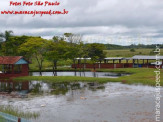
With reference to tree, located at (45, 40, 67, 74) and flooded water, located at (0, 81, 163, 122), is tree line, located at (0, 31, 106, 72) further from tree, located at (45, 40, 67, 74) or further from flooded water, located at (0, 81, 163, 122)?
flooded water, located at (0, 81, 163, 122)

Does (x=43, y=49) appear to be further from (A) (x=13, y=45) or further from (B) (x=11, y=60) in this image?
(B) (x=11, y=60)

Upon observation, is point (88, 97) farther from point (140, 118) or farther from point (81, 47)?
point (81, 47)

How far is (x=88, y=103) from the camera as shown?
26906 millimetres

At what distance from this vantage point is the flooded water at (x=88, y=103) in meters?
21.5

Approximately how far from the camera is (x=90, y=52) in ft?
258

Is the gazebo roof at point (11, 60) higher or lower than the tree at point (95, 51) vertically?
lower

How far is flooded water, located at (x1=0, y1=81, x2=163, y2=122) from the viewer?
21516 mm

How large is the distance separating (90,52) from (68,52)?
904 centimetres

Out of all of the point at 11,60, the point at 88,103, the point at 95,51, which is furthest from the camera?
the point at 95,51

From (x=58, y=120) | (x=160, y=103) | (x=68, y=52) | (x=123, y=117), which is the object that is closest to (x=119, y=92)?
(x=160, y=103)

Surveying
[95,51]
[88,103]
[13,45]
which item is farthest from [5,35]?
[88,103]

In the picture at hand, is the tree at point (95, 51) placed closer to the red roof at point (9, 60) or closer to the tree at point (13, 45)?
the tree at point (13, 45)

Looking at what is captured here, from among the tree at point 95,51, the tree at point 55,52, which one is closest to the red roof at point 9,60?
the tree at point 55,52

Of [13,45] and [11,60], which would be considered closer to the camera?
→ [11,60]
